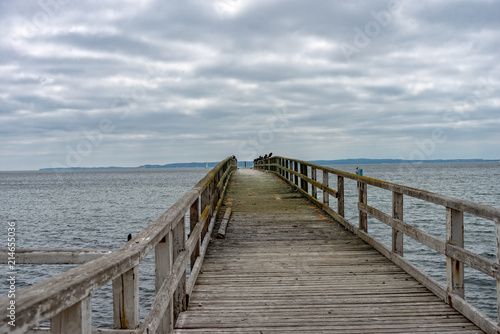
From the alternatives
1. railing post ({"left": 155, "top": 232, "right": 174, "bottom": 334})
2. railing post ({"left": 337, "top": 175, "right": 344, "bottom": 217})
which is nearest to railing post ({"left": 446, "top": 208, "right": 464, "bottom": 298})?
railing post ({"left": 155, "top": 232, "right": 174, "bottom": 334})

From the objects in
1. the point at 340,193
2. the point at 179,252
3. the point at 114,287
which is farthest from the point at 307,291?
the point at 340,193

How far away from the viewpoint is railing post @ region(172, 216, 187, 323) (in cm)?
366

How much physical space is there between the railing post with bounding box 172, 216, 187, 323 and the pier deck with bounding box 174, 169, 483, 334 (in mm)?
99

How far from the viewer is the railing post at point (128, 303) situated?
2199 millimetres

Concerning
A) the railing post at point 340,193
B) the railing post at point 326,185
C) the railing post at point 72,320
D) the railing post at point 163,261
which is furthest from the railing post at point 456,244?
the railing post at point 326,185

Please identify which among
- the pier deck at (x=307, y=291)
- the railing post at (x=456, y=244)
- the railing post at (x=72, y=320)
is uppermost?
the railing post at (x=72, y=320)

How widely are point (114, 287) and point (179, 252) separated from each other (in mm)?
1433

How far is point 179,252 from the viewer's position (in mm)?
3775

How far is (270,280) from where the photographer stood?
16.0 feet

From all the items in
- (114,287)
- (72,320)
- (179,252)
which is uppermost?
(72,320)

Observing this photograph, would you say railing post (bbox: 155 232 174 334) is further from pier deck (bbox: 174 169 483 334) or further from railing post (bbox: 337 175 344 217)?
railing post (bbox: 337 175 344 217)

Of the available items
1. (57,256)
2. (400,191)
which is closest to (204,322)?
(57,256)

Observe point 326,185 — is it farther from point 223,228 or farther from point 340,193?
point 223,228

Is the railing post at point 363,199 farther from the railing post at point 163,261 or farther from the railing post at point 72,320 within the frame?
the railing post at point 72,320
